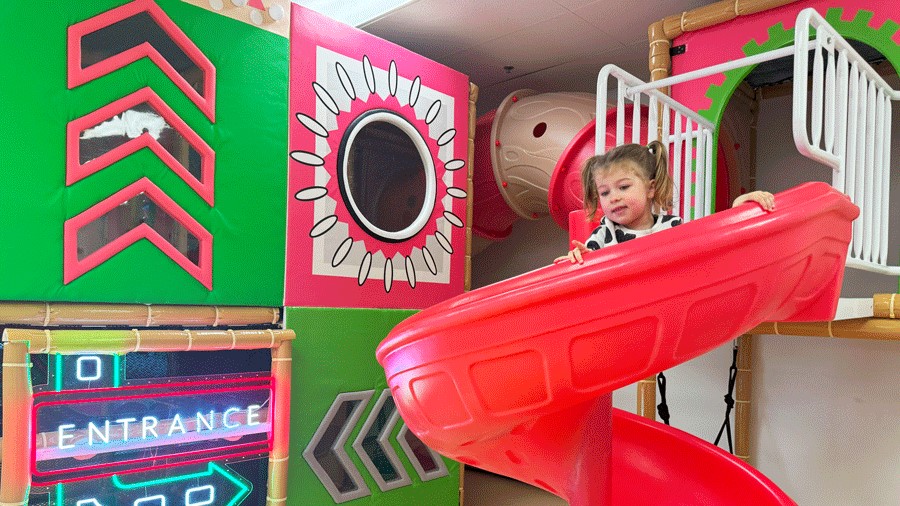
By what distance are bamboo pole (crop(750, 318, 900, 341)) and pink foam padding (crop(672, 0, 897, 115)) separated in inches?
33.8

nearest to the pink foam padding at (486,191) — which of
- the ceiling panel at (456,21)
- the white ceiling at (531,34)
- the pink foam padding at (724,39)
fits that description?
the white ceiling at (531,34)

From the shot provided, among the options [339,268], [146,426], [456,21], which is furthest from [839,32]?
[146,426]

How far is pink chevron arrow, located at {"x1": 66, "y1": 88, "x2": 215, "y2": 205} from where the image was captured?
175 cm

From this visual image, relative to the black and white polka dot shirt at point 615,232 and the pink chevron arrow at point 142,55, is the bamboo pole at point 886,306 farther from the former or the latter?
the pink chevron arrow at point 142,55

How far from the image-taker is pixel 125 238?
1.84m

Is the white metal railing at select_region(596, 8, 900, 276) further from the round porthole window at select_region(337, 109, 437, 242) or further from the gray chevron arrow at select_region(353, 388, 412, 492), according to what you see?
the gray chevron arrow at select_region(353, 388, 412, 492)

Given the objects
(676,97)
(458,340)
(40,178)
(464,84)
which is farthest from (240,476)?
(676,97)

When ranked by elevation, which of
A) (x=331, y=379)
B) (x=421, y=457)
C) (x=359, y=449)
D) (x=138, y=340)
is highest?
(x=138, y=340)

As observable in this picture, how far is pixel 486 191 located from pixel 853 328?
184cm

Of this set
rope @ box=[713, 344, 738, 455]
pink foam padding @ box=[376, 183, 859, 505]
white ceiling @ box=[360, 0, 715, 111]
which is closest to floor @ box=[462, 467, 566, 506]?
rope @ box=[713, 344, 738, 455]

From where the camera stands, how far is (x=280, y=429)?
207cm

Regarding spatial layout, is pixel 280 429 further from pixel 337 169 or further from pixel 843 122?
pixel 843 122

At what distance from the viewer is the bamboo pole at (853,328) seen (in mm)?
1720

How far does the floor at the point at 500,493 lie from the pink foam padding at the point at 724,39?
211 cm
